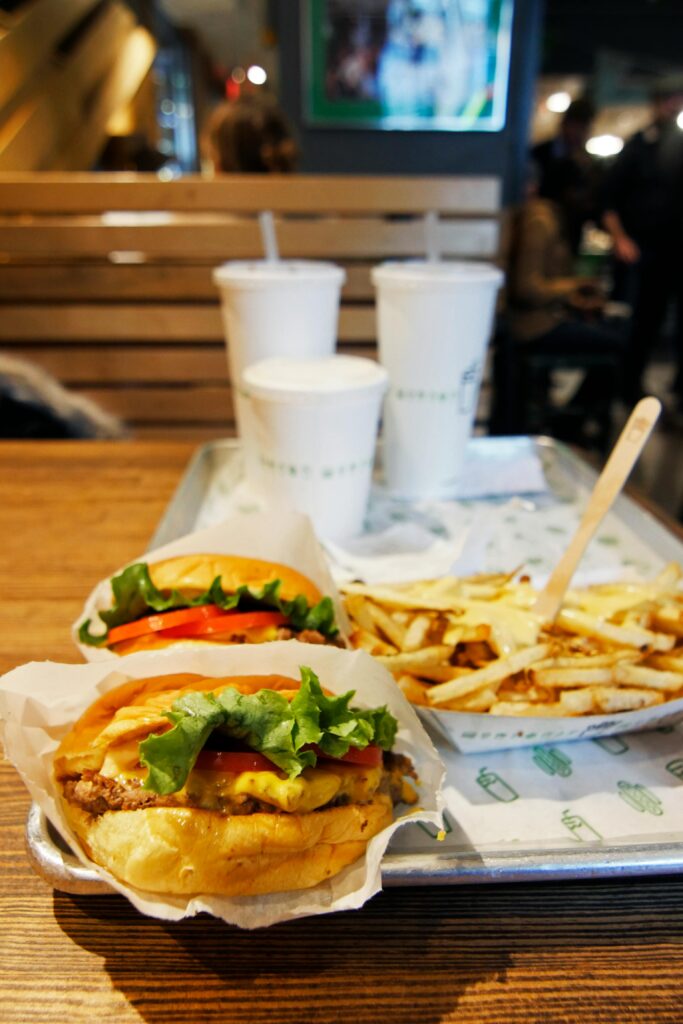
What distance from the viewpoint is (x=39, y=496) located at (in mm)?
1743

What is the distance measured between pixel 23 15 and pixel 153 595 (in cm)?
142

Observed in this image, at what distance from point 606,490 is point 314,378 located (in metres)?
0.68

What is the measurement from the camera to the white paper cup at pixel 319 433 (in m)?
1.43

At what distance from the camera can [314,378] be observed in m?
1.49

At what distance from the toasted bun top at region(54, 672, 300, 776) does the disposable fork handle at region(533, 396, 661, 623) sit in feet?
1.50

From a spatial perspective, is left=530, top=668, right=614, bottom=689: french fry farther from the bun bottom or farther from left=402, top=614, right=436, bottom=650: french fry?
the bun bottom

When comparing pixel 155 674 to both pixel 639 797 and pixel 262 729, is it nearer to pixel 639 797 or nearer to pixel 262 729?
pixel 262 729

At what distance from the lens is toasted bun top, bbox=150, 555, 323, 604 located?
3.45 feet

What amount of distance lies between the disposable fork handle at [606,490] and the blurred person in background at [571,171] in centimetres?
480

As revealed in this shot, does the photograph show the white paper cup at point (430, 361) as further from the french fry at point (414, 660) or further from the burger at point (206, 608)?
the french fry at point (414, 660)

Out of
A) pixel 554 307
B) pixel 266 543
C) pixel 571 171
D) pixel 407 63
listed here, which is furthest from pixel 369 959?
pixel 571 171

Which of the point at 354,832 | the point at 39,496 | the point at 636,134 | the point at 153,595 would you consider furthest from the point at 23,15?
the point at 636,134

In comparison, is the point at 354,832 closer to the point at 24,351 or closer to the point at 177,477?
the point at 177,477

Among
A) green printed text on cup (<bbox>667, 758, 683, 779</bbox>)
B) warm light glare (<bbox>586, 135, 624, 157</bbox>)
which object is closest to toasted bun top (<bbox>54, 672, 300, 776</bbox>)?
green printed text on cup (<bbox>667, 758, 683, 779</bbox>)
